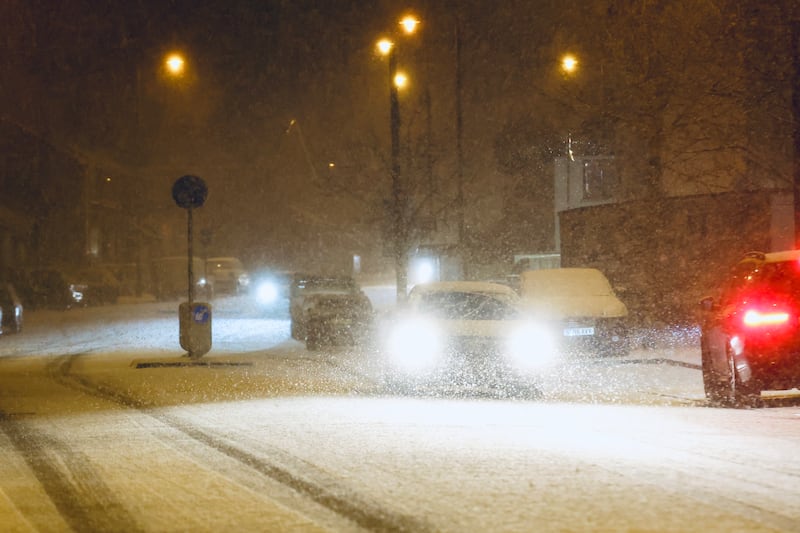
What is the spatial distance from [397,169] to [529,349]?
418 inches

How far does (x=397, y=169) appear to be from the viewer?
73.4ft

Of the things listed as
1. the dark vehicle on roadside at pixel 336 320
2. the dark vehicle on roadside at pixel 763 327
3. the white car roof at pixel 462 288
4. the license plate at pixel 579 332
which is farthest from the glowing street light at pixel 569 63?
the dark vehicle on roadside at pixel 763 327

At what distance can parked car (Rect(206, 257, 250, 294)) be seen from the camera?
55969 mm

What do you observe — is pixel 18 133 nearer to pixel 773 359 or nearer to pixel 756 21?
pixel 756 21

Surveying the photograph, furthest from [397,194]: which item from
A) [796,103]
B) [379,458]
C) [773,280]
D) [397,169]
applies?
[379,458]

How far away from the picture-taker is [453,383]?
12.9m

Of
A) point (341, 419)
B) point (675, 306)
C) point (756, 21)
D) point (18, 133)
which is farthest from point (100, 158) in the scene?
point (341, 419)

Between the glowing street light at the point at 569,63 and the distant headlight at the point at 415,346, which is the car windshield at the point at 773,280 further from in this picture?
the glowing street light at the point at 569,63

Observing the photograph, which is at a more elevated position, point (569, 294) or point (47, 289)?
point (47, 289)

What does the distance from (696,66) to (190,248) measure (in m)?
10.2

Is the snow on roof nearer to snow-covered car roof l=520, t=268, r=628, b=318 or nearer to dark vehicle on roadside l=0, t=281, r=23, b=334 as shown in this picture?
snow-covered car roof l=520, t=268, r=628, b=318

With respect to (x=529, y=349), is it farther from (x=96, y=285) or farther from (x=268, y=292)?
(x=96, y=285)

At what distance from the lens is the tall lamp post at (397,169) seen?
22.1 meters

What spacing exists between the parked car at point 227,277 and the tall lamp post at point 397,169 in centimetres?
3288
